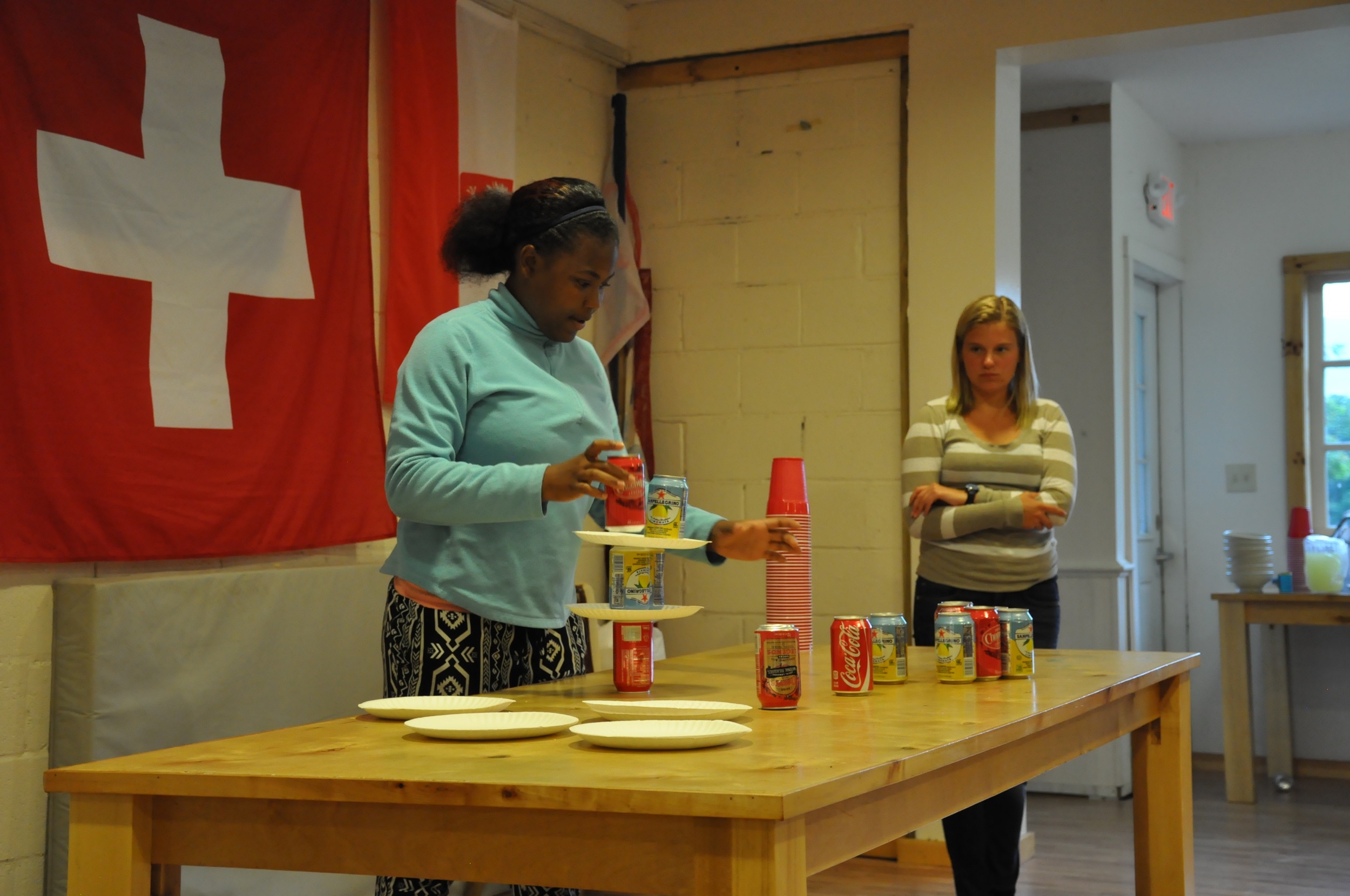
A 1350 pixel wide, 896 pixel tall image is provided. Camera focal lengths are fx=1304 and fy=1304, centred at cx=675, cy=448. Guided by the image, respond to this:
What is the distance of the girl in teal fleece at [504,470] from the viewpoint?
5.57ft

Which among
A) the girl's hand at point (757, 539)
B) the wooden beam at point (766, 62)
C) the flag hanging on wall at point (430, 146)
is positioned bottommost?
the girl's hand at point (757, 539)

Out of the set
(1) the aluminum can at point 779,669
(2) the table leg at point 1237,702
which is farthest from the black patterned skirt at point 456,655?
(2) the table leg at point 1237,702

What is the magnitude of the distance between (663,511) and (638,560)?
0.08 m

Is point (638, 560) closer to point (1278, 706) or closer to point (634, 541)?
point (634, 541)

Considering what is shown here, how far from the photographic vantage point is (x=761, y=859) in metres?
1.07

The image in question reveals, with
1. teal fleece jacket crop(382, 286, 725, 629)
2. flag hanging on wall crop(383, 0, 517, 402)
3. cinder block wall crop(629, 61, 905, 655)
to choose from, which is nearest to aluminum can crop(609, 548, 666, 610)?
teal fleece jacket crop(382, 286, 725, 629)

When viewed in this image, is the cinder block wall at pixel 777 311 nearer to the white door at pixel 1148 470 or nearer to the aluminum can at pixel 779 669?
the white door at pixel 1148 470

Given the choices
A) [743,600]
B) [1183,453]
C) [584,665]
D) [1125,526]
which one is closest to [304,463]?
[584,665]

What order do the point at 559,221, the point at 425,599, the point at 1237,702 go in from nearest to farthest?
the point at 425,599 → the point at 559,221 → the point at 1237,702

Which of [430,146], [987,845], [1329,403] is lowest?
[987,845]

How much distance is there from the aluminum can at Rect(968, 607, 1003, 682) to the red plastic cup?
2.72 ft

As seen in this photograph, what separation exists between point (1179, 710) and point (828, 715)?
1035 mm

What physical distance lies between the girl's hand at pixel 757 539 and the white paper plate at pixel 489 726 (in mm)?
524

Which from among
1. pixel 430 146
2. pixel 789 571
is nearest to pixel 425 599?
pixel 789 571
